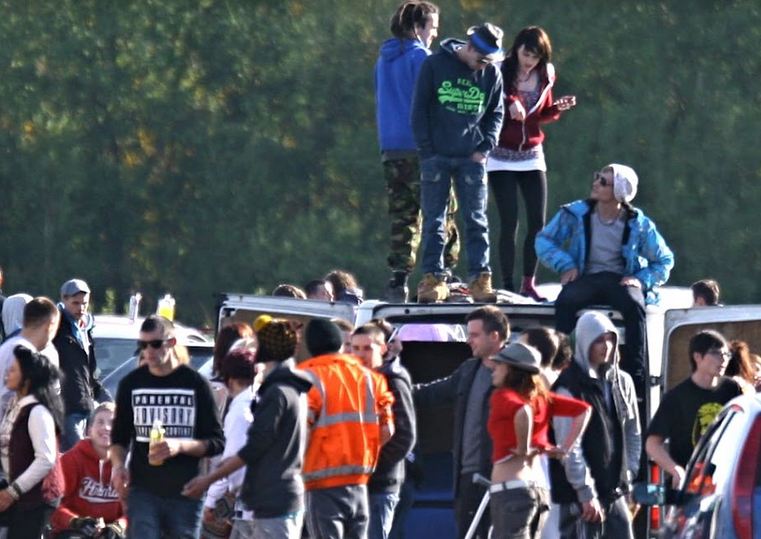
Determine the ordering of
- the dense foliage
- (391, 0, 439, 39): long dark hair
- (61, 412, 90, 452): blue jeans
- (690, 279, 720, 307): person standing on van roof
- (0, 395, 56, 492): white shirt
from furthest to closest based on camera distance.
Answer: the dense foliage → (690, 279, 720, 307): person standing on van roof → (61, 412, 90, 452): blue jeans → (391, 0, 439, 39): long dark hair → (0, 395, 56, 492): white shirt

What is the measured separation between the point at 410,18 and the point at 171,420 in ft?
13.0

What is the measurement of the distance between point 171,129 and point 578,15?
7538mm

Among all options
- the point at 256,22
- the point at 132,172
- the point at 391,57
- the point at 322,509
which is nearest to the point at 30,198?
the point at 132,172

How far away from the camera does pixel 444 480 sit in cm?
1396

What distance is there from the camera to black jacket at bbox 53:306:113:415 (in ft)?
49.5

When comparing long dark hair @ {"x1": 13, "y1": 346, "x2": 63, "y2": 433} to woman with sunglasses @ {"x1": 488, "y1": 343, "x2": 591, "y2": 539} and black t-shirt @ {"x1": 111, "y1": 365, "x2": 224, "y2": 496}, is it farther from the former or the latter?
woman with sunglasses @ {"x1": 488, "y1": 343, "x2": 591, "y2": 539}

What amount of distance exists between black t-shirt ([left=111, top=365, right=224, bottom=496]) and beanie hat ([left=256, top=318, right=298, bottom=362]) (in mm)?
677

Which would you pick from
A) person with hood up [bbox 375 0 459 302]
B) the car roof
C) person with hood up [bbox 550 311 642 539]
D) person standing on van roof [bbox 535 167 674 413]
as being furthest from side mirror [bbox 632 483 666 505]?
the car roof

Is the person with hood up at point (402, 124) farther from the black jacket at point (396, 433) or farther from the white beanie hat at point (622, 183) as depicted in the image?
the black jacket at point (396, 433)

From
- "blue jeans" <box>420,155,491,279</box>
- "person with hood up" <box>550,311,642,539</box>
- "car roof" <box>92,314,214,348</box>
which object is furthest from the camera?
"car roof" <box>92,314,214,348</box>

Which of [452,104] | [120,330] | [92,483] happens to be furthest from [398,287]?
[120,330]

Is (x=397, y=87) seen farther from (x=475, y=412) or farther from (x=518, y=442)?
(x=518, y=442)

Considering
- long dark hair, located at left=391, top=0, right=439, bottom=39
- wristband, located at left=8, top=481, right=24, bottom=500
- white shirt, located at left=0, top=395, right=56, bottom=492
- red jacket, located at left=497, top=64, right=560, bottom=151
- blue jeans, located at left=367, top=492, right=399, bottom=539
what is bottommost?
blue jeans, located at left=367, top=492, right=399, bottom=539

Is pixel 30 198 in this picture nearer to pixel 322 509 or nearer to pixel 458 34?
pixel 458 34
